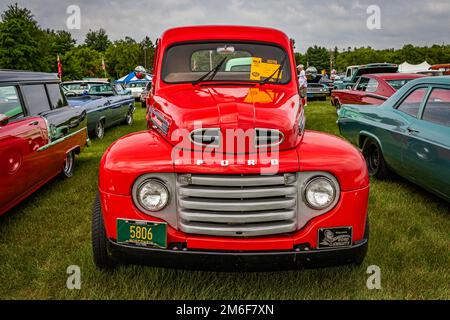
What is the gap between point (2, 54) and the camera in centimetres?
4203

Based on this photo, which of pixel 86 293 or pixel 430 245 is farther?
pixel 430 245

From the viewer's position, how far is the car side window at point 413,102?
4.73 m

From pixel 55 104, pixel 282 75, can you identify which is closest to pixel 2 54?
pixel 55 104

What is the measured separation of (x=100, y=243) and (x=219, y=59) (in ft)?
6.91

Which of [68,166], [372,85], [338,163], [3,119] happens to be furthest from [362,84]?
[3,119]

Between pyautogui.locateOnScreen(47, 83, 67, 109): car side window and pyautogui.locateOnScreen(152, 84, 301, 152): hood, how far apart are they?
262 centimetres

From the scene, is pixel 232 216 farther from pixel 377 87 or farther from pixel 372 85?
pixel 372 85

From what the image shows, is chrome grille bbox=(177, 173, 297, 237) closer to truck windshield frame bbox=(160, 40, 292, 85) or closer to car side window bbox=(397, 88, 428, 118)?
truck windshield frame bbox=(160, 40, 292, 85)

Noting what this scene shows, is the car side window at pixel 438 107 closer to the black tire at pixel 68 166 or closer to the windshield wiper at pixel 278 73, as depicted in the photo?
the windshield wiper at pixel 278 73

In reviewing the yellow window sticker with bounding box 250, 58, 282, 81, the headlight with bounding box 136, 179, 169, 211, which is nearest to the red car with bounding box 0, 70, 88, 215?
the headlight with bounding box 136, 179, 169, 211
